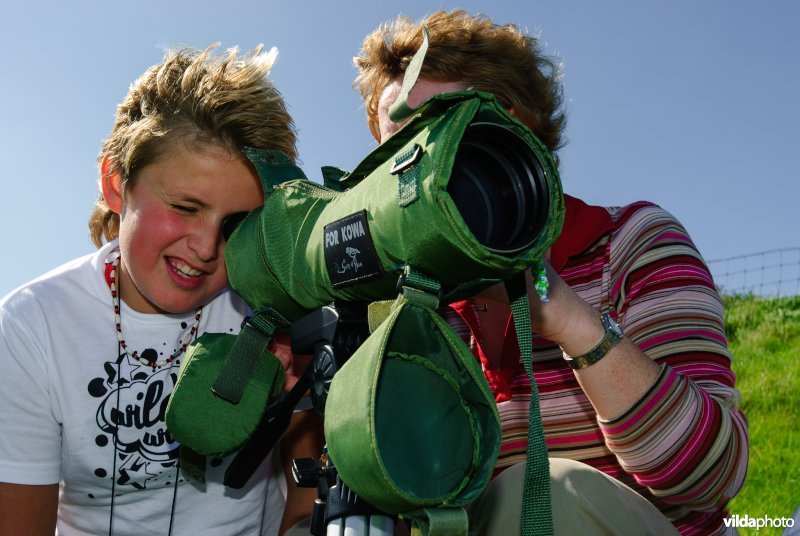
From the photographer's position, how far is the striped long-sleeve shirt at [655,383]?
147cm

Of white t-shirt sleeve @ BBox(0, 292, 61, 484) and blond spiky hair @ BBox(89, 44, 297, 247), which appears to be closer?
white t-shirt sleeve @ BBox(0, 292, 61, 484)

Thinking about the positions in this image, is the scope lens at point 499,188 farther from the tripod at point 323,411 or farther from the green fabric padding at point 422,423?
the tripod at point 323,411

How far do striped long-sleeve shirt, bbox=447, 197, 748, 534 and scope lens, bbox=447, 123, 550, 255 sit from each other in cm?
51

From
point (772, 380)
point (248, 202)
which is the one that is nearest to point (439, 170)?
point (248, 202)

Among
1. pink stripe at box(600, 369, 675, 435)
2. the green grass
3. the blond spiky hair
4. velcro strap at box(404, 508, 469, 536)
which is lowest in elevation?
the green grass

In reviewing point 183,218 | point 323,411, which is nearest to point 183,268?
point 183,218

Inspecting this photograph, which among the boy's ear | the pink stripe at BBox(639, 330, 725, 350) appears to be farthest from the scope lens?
the boy's ear

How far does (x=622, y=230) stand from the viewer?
1.85 m

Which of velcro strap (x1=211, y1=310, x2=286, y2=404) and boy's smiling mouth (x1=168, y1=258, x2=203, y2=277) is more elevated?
boy's smiling mouth (x1=168, y1=258, x2=203, y2=277)

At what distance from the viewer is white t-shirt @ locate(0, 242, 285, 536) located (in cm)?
202

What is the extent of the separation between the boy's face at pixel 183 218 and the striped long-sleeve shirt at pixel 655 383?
688mm

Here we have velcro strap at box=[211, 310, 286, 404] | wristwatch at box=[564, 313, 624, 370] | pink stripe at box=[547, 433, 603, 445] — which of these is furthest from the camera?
pink stripe at box=[547, 433, 603, 445]

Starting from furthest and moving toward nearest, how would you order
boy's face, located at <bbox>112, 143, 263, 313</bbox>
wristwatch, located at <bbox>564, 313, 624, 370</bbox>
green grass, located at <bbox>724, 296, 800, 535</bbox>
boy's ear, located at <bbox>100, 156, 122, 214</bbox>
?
green grass, located at <bbox>724, 296, 800, 535</bbox> < boy's ear, located at <bbox>100, 156, 122, 214</bbox> < boy's face, located at <bbox>112, 143, 263, 313</bbox> < wristwatch, located at <bbox>564, 313, 624, 370</bbox>

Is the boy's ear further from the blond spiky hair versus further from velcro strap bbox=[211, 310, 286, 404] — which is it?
velcro strap bbox=[211, 310, 286, 404]
